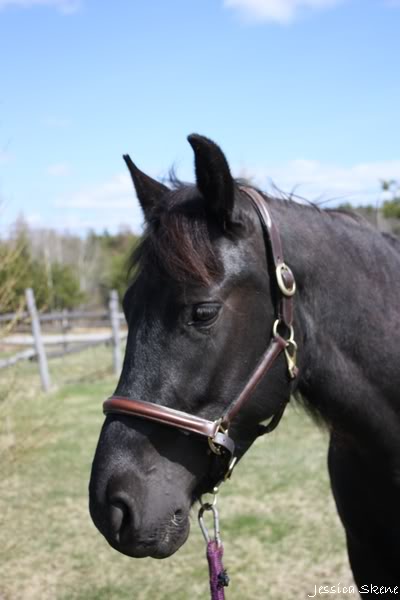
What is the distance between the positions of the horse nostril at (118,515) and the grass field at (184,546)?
171cm

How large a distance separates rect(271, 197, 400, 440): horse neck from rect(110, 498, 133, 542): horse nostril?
76 centimetres

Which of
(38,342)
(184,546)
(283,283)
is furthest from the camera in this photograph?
(38,342)

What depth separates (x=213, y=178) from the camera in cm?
194

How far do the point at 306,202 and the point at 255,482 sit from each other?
490 cm

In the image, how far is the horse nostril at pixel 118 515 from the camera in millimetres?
1778

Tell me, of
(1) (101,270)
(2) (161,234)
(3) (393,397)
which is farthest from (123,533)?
(1) (101,270)

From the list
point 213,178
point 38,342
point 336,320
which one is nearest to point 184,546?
point 336,320

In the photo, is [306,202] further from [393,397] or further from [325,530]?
[325,530]

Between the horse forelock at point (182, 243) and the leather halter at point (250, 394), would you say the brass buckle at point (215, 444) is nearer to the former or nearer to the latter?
the leather halter at point (250, 394)

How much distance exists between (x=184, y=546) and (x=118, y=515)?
12.5 ft

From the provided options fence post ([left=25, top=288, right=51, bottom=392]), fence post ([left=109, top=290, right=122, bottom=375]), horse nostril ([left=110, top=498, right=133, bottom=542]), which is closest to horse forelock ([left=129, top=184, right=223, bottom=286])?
horse nostril ([left=110, top=498, right=133, bottom=542])

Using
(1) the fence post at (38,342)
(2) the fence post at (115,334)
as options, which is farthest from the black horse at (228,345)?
(2) the fence post at (115,334)

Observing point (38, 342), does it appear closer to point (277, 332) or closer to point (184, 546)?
point (184, 546)

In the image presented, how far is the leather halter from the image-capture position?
1.84 metres
